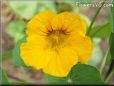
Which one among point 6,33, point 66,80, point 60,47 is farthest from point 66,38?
point 6,33

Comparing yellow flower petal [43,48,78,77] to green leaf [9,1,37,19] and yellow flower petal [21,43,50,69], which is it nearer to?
yellow flower petal [21,43,50,69]

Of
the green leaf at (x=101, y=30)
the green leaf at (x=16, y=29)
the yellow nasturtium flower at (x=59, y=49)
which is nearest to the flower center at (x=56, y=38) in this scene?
the yellow nasturtium flower at (x=59, y=49)

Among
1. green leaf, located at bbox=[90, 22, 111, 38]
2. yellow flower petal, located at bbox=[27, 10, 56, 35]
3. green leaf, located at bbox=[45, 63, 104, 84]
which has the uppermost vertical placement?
yellow flower petal, located at bbox=[27, 10, 56, 35]

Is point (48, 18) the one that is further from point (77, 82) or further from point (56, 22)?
point (77, 82)

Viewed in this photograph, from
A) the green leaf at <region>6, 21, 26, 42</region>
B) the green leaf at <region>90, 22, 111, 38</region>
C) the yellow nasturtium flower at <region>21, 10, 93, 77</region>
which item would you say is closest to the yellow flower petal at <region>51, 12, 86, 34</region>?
the yellow nasturtium flower at <region>21, 10, 93, 77</region>

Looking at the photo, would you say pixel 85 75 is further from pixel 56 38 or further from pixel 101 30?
pixel 101 30

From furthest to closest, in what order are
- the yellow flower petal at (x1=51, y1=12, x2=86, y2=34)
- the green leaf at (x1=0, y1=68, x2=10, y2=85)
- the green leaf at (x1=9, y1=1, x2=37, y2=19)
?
1. the green leaf at (x1=9, y1=1, x2=37, y2=19)
2. the green leaf at (x1=0, y1=68, x2=10, y2=85)
3. the yellow flower petal at (x1=51, y1=12, x2=86, y2=34)

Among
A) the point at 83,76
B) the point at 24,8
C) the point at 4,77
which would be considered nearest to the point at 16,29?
the point at 24,8
